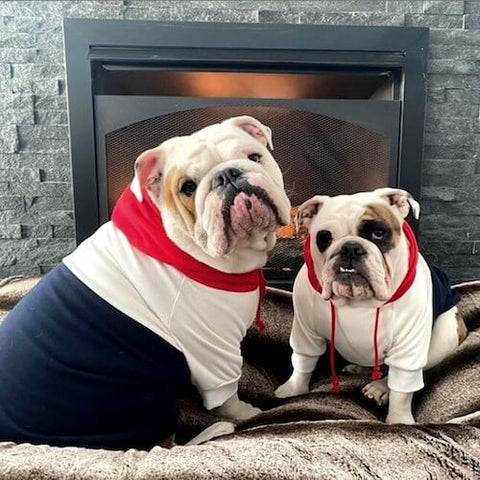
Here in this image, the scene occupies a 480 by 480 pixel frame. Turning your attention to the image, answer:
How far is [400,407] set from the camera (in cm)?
94

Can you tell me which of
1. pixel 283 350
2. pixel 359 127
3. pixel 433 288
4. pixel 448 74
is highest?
pixel 448 74

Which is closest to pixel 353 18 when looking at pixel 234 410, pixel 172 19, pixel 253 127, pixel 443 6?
pixel 443 6

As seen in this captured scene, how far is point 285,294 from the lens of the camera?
1313mm

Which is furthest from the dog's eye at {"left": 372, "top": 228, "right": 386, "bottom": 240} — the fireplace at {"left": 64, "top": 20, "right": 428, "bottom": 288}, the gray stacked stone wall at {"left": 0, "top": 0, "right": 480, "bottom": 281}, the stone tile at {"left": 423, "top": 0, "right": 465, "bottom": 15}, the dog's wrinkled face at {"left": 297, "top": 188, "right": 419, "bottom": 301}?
the stone tile at {"left": 423, "top": 0, "right": 465, "bottom": 15}

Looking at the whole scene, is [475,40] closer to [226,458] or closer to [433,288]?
[433,288]

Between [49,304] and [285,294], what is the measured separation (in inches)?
25.8

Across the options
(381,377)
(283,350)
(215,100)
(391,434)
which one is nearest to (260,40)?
(215,100)

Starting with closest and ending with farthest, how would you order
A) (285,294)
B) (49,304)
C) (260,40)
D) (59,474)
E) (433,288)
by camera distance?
(59,474) < (49,304) < (433,288) < (285,294) < (260,40)

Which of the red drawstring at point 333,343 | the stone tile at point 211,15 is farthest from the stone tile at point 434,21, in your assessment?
the red drawstring at point 333,343

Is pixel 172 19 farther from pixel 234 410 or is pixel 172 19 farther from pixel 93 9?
pixel 234 410

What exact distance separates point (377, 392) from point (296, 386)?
0.53ft

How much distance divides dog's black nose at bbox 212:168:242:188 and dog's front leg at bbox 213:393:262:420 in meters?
0.40

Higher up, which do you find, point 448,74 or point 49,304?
point 448,74

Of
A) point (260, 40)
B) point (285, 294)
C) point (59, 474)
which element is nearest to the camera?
point (59, 474)
